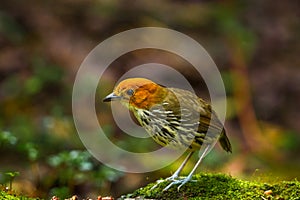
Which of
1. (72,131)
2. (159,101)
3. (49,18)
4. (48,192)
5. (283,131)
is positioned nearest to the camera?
(159,101)

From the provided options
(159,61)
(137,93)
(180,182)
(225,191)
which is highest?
(159,61)

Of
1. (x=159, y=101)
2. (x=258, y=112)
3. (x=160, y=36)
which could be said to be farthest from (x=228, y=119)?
(x=159, y=101)

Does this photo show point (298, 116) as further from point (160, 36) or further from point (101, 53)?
point (101, 53)

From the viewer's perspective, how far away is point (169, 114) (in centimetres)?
419

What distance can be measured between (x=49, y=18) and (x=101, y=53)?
1143mm

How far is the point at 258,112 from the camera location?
376 inches

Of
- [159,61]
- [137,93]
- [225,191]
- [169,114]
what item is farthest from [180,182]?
[159,61]

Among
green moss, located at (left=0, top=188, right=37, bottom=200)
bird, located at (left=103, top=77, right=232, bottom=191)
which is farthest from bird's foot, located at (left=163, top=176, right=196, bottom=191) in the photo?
green moss, located at (left=0, top=188, right=37, bottom=200)

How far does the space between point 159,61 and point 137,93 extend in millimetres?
5993

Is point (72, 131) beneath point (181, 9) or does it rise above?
beneath

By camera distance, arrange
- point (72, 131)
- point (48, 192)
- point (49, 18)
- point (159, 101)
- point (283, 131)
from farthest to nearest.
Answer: point (49, 18) → point (283, 131) → point (72, 131) → point (48, 192) → point (159, 101)

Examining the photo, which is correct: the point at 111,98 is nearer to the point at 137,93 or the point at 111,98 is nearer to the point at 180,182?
the point at 137,93

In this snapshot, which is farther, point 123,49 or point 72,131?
point 123,49

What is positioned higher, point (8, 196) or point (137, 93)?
point (137, 93)
